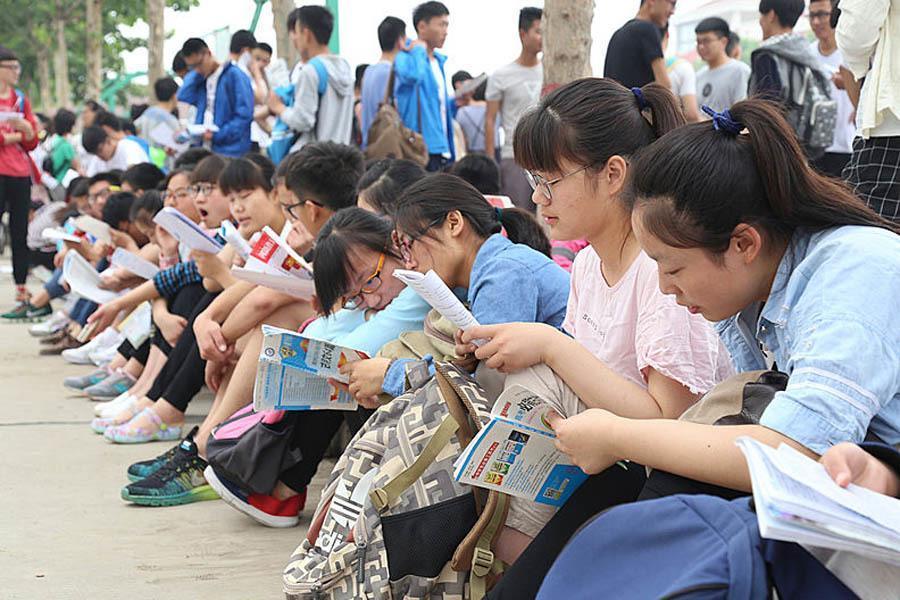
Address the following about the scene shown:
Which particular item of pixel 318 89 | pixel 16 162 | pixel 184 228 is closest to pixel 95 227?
pixel 318 89

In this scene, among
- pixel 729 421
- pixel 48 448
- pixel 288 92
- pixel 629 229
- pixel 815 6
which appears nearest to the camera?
pixel 729 421

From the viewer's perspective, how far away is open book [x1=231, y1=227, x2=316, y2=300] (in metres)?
3.84

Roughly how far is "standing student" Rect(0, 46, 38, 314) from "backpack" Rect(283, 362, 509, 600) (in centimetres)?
802

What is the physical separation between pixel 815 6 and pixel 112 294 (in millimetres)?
4213

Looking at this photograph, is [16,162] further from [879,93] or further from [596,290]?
[596,290]

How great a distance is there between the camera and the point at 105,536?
3.70m

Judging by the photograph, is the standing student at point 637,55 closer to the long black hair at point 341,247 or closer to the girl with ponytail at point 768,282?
the long black hair at point 341,247

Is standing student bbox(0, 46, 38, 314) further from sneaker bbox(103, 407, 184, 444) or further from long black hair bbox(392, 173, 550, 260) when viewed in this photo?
long black hair bbox(392, 173, 550, 260)

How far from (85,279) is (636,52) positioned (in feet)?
10.1

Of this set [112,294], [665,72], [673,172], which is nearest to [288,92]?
[112,294]

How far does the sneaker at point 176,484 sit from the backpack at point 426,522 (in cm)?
165

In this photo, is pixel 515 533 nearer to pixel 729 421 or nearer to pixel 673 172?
pixel 729 421

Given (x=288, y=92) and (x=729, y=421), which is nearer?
(x=729, y=421)

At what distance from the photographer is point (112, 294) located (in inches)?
243
